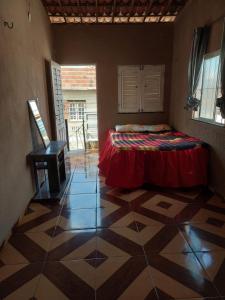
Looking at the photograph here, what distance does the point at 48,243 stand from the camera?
6.93ft

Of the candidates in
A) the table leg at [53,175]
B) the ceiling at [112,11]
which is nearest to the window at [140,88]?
the ceiling at [112,11]

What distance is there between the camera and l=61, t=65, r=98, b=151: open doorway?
7.70 metres

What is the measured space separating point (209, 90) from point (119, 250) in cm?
247

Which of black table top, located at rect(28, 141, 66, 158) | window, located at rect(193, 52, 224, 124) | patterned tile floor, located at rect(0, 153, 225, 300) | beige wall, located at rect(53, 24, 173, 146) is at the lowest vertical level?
patterned tile floor, located at rect(0, 153, 225, 300)

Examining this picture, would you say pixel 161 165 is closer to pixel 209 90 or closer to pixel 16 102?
pixel 209 90

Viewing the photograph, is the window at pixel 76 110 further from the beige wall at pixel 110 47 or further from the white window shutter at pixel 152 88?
the white window shutter at pixel 152 88

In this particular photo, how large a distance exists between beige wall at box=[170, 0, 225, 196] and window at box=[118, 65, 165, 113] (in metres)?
0.34

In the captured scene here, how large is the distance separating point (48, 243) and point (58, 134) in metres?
2.76

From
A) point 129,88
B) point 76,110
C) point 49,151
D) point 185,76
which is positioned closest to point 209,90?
point 185,76

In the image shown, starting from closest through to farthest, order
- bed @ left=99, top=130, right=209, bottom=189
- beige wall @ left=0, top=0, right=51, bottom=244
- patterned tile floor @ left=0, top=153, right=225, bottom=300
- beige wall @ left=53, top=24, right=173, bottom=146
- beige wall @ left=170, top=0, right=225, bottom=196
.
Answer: patterned tile floor @ left=0, top=153, right=225, bottom=300
beige wall @ left=0, top=0, right=51, bottom=244
beige wall @ left=170, top=0, right=225, bottom=196
bed @ left=99, top=130, right=209, bottom=189
beige wall @ left=53, top=24, right=173, bottom=146

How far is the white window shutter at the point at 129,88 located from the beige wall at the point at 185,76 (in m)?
0.78

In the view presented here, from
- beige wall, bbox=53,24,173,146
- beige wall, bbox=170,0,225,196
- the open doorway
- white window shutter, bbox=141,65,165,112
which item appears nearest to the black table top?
beige wall, bbox=53,24,173,146

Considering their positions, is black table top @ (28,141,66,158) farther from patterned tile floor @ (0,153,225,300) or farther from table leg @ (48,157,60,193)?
patterned tile floor @ (0,153,225,300)

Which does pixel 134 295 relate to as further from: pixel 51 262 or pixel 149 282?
pixel 51 262
